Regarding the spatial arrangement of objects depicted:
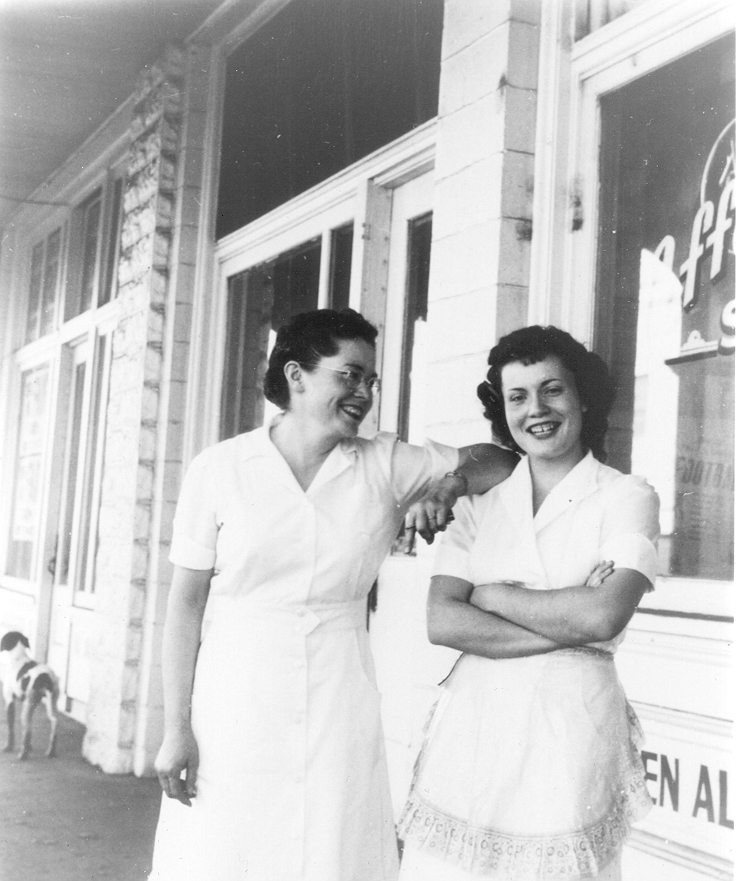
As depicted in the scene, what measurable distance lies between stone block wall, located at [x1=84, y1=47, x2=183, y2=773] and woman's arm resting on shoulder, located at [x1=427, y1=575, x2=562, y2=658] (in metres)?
3.30

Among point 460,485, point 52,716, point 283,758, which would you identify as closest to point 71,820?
point 52,716

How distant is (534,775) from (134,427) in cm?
372

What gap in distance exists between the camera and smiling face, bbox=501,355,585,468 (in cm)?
188

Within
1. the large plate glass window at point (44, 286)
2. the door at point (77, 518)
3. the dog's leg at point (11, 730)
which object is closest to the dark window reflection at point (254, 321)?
the door at point (77, 518)

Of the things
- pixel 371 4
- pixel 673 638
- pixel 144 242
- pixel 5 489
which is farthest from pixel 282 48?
pixel 5 489

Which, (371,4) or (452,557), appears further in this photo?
(371,4)

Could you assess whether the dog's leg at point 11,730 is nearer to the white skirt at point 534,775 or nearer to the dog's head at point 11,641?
the dog's head at point 11,641

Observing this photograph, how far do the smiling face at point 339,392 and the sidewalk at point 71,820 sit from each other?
7.09 ft

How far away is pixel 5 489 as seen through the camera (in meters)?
8.21

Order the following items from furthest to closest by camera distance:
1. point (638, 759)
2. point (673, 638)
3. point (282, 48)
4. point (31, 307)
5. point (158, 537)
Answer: point (31, 307) → point (158, 537) → point (282, 48) → point (673, 638) → point (638, 759)

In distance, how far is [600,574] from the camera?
1.73m

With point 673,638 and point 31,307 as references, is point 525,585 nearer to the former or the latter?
point 673,638

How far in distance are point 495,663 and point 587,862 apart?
360 mm

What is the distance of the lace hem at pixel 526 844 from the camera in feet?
5.36
